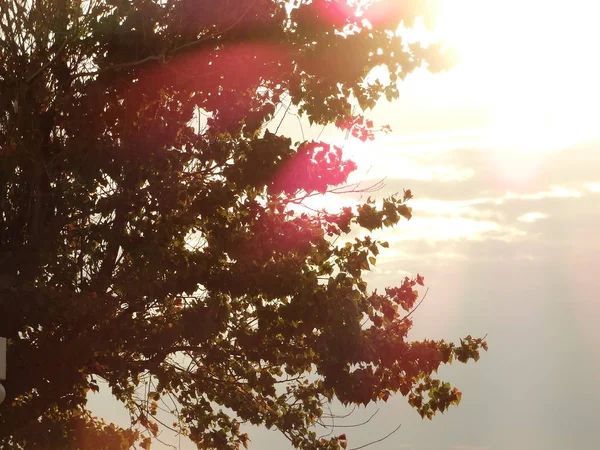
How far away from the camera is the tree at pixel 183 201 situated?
1636cm

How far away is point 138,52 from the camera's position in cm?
1666

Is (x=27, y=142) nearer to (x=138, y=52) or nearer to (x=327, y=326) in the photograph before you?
(x=138, y=52)

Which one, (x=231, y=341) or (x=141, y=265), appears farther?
(x=231, y=341)

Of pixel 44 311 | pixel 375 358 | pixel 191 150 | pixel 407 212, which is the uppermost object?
pixel 191 150

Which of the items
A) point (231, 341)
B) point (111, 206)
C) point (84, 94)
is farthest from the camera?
point (231, 341)

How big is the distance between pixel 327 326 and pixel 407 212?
7.62 feet

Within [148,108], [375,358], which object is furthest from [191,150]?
[375,358]

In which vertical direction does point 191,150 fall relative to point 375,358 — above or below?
above

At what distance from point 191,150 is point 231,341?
3629mm

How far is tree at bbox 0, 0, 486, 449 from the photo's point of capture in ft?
53.7

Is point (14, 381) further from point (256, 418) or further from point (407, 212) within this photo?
point (407, 212)

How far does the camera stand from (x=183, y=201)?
670 inches

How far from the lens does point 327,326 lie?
53.4 ft

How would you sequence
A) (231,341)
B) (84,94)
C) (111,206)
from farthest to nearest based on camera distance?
(231,341) < (84,94) < (111,206)
